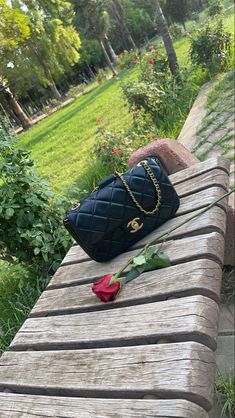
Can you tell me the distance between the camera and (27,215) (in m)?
2.81

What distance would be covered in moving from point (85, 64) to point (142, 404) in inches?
1704

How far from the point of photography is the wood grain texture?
1380mm

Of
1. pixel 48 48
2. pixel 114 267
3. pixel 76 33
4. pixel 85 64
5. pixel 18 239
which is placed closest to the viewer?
pixel 114 267

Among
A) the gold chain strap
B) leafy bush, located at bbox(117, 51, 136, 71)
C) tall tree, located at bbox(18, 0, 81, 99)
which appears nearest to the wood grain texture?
the gold chain strap

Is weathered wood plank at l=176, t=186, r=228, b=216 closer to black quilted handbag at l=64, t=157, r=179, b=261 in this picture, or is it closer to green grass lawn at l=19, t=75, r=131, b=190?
black quilted handbag at l=64, t=157, r=179, b=261

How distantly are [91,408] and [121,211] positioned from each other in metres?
0.83

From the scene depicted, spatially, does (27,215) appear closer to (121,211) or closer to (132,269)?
(121,211)

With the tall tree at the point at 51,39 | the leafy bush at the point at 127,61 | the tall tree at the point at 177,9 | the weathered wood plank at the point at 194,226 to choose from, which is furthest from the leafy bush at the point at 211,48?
the tall tree at the point at 177,9

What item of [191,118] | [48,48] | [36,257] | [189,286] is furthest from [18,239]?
[48,48]

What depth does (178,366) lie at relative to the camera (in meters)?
1.12

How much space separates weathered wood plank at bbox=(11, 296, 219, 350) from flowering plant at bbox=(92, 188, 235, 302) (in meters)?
0.08

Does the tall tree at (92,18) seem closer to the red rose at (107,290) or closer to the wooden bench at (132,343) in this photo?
the wooden bench at (132,343)

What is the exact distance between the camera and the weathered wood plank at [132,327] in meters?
1.23

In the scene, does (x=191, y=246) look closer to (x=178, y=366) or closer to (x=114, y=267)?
(x=114, y=267)
